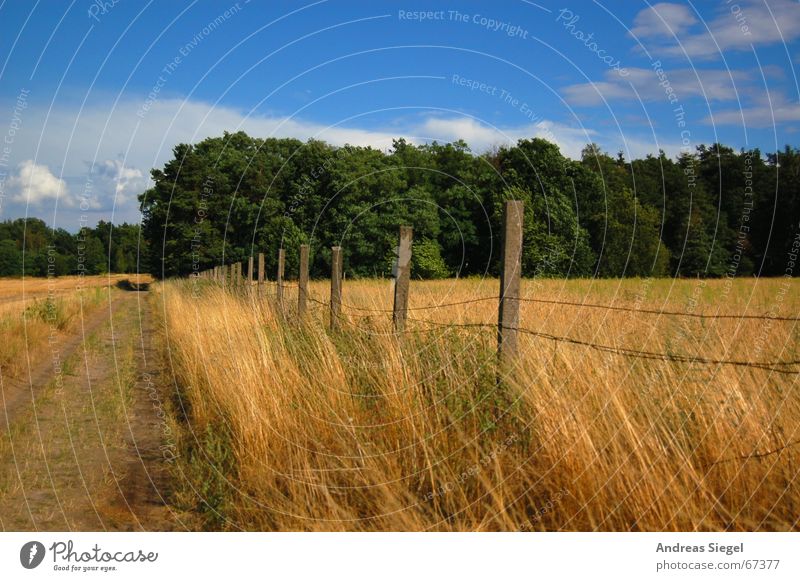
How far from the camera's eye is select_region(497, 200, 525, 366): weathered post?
4.93 metres

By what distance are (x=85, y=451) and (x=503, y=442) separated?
4.39 m

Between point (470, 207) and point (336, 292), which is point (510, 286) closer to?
point (336, 292)

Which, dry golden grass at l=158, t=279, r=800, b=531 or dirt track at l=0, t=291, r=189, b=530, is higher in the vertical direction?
dry golden grass at l=158, t=279, r=800, b=531

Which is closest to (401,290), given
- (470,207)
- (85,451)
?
(85,451)

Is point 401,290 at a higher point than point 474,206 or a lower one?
lower

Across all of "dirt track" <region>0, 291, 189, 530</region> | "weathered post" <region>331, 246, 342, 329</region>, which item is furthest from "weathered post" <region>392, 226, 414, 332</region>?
"dirt track" <region>0, 291, 189, 530</region>

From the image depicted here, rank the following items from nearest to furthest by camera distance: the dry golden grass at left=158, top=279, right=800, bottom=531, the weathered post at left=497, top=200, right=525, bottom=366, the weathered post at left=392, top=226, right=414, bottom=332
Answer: the dry golden grass at left=158, top=279, right=800, bottom=531 < the weathered post at left=497, top=200, right=525, bottom=366 < the weathered post at left=392, top=226, right=414, bottom=332

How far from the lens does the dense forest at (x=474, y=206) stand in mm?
34094

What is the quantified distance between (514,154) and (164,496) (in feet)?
124

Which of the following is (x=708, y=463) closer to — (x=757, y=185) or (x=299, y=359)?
(x=299, y=359)

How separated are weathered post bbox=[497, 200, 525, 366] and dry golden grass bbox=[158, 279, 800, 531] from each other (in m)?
0.14

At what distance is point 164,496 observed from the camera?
536 centimetres

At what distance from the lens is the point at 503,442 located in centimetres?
428

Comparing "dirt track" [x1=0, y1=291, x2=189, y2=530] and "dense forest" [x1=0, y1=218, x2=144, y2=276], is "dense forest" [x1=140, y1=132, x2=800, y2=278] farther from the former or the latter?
"dirt track" [x1=0, y1=291, x2=189, y2=530]
